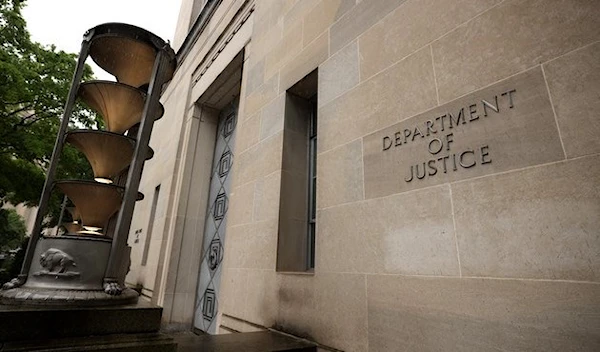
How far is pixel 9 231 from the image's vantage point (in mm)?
28406

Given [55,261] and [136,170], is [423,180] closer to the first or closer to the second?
[136,170]

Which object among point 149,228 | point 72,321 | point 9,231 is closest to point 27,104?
point 149,228

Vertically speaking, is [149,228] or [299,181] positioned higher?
[299,181]

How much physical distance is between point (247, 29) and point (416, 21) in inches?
172

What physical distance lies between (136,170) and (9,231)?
120 ft

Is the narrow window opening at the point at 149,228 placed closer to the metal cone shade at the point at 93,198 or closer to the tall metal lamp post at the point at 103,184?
the tall metal lamp post at the point at 103,184

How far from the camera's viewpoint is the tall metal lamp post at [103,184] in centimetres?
216

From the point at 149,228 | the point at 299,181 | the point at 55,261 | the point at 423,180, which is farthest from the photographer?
the point at 149,228

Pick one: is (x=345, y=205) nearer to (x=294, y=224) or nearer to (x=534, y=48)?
(x=294, y=224)

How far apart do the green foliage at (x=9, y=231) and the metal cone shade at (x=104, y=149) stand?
83.6 ft

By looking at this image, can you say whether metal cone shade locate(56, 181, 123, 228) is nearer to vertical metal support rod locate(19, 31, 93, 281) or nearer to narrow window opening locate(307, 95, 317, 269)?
vertical metal support rod locate(19, 31, 93, 281)

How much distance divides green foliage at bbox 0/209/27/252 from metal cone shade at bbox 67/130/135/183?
2549cm

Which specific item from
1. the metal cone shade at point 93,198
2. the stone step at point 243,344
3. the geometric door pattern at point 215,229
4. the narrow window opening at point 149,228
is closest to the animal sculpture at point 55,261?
the metal cone shade at point 93,198

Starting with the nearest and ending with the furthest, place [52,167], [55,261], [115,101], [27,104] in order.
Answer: [55,261], [52,167], [115,101], [27,104]
